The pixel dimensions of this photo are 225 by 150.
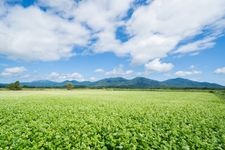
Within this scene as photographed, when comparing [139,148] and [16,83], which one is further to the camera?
[16,83]

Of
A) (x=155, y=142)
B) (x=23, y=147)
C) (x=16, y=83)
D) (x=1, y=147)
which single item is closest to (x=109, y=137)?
(x=155, y=142)

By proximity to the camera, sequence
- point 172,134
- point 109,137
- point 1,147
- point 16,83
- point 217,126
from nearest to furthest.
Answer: point 1,147 → point 109,137 → point 172,134 → point 217,126 → point 16,83

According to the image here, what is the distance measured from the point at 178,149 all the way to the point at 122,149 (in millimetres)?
2460

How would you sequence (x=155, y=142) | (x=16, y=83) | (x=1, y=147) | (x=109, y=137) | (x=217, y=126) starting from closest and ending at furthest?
(x=1, y=147), (x=155, y=142), (x=109, y=137), (x=217, y=126), (x=16, y=83)

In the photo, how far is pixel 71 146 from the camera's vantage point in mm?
9547

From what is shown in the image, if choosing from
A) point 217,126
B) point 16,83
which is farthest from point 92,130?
point 16,83

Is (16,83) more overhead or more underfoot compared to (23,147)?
more overhead

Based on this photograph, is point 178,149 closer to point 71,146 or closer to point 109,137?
point 109,137

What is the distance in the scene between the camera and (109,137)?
10.6 metres

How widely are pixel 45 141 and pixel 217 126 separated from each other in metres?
11.4

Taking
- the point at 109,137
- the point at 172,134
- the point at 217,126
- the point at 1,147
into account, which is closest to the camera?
the point at 1,147

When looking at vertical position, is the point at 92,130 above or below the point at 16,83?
below

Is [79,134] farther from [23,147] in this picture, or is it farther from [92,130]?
[23,147]

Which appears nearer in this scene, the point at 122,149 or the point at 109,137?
the point at 122,149
